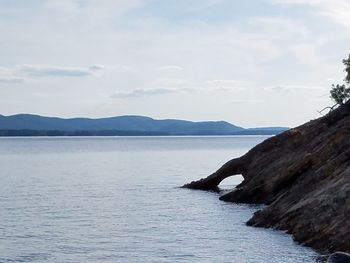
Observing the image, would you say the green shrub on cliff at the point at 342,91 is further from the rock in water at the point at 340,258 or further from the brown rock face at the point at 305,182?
the rock in water at the point at 340,258

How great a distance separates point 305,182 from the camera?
46344mm

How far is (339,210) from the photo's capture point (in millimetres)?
35656

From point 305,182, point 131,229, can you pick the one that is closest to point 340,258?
point 305,182

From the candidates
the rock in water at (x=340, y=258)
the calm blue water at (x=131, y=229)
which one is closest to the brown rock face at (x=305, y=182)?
the calm blue water at (x=131, y=229)

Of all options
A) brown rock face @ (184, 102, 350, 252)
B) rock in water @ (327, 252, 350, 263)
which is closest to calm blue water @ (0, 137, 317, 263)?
brown rock face @ (184, 102, 350, 252)

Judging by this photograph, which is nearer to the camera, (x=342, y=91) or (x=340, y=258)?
(x=340, y=258)

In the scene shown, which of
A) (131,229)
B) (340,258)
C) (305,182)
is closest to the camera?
(340,258)

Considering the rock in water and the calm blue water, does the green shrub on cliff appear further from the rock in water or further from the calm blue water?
the rock in water

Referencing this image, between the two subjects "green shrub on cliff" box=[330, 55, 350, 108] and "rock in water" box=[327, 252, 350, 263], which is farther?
"green shrub on cliff" box=[330, 55, 350, 108]

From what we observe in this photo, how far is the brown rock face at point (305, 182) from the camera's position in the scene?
35750 mm

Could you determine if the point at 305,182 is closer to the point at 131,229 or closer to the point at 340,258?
the point at 131,229

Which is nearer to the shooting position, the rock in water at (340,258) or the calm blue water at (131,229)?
the rock in water at (340,258)

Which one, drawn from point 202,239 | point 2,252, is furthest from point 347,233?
point 2,252

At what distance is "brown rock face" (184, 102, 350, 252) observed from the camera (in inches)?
1407
